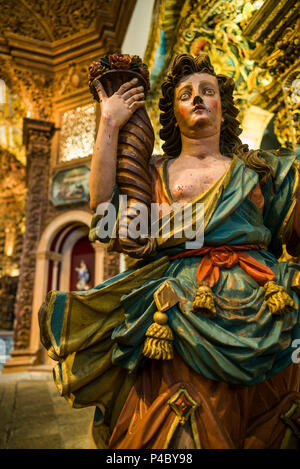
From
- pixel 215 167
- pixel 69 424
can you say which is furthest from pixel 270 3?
pixel 69 424

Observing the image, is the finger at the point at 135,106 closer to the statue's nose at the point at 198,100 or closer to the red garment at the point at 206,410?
the statue's nose at the point at 198,100

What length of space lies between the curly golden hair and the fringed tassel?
25.5 inches

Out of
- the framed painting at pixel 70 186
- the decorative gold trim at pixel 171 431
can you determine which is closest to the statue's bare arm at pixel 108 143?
the decorative gold trim at pixel 171 431

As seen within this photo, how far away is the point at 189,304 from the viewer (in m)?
0.97

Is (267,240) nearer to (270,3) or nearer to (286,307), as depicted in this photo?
(286,307)

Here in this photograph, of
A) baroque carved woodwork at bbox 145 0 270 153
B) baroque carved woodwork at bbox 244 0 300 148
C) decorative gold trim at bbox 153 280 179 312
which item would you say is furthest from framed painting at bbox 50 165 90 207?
decorative gold trim at bbox 153 280 179 312

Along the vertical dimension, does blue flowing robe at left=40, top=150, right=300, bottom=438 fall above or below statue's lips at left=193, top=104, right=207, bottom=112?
below

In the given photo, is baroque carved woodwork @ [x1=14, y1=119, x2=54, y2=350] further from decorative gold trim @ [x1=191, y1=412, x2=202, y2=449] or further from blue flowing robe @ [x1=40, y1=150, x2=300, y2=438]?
decorative gold trim @ [x1=191, y1=412, x2=202, y2=449]

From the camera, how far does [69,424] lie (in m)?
2.25

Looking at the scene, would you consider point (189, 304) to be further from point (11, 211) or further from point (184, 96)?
point (11, 211)

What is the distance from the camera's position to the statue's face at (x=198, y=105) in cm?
126

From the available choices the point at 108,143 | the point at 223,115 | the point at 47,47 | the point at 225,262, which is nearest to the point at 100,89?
the point at 108,143

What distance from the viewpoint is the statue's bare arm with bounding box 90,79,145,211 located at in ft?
3.77
